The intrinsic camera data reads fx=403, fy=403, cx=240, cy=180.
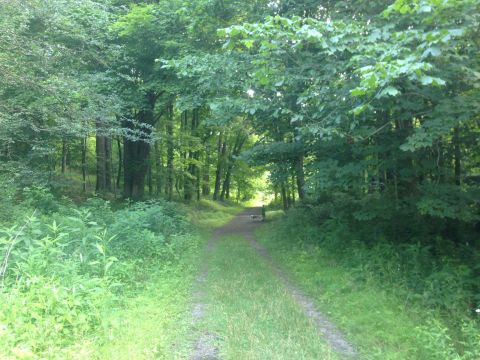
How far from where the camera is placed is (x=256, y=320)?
19.6 ft

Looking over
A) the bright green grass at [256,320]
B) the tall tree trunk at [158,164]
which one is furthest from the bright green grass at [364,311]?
the tall tree trunk at [158,164]

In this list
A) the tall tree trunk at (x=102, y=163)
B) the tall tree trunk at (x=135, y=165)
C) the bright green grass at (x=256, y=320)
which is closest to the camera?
the bright green grass at (x=256, y=320)

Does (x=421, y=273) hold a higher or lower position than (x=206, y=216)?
lower

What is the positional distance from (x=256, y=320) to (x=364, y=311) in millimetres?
1867

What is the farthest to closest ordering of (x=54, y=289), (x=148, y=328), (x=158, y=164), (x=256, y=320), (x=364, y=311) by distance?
1. (x=158, y=164)
2. (x=364, y=311)
3. (x=256, y=320)
4. (x=148, y=328)
5. (x=54, y=289)

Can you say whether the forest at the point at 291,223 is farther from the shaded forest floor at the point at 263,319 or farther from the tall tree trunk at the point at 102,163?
the tall tree trunk at the point at 102,163

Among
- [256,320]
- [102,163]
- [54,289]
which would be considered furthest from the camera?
[102,163]

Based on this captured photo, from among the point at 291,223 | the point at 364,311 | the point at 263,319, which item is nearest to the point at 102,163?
the point at 291,223

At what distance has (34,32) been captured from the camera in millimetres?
11773

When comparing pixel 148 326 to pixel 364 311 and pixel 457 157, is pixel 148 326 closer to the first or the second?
pixel 364 311

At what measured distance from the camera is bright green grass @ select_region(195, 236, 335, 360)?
16.2 ft

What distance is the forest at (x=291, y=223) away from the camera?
16.5 feet

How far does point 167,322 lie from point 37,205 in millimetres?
8658

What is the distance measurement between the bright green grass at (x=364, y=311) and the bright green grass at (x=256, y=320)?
60 centimetres
